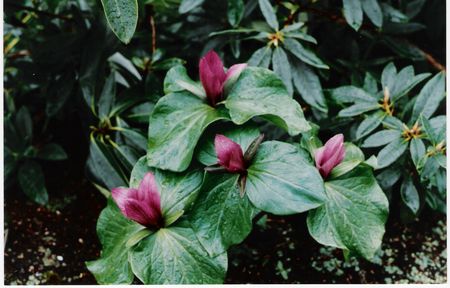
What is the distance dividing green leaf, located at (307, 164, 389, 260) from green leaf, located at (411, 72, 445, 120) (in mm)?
278

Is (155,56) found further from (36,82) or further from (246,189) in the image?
(246,189)

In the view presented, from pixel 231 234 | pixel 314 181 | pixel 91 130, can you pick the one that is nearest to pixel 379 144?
pixel 314 181

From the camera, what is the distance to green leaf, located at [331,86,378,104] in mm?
1240

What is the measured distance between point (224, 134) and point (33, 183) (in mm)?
622

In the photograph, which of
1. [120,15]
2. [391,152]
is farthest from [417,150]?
[120,15]

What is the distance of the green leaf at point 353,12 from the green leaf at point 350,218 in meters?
0.39

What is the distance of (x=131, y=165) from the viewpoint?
1264 millimetres

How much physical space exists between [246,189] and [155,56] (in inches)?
21.2

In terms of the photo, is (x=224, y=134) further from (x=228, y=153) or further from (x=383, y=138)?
(x=383, y=138)

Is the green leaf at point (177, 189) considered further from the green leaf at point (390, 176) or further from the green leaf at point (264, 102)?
the green leaf at point (390, 176)

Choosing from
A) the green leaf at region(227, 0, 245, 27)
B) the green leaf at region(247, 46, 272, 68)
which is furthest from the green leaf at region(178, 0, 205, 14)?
the green leaf at region(247, 46, 272, 68)

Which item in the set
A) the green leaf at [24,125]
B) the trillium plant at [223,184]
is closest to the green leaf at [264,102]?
the trillium plant at [223,184]

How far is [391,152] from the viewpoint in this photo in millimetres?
1160

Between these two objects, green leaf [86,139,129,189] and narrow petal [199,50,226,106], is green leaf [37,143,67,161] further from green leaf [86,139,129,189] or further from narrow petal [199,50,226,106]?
narrow petal [199,50,226,106]
